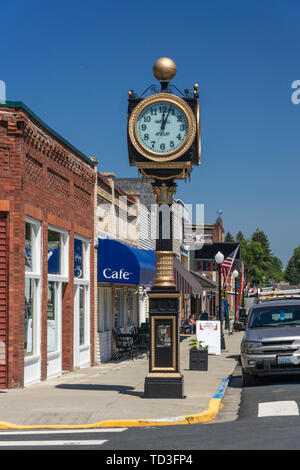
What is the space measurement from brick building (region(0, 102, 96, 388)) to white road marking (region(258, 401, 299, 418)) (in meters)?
5.25

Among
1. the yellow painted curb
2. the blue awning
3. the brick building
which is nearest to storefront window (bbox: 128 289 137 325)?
the blue awning

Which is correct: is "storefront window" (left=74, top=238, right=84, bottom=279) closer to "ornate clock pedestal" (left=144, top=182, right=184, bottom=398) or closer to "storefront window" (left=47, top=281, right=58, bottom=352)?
"storefront window" (left=47, top=281, right=58, bottom=352)

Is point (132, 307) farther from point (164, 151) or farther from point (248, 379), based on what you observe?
point (164, 151)

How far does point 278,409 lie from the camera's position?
1136 cm

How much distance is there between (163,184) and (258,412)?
172 inches

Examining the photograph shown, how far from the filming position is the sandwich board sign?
2381cm

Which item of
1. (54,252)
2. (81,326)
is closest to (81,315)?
(81,326)

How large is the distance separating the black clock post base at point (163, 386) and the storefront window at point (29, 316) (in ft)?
12.4

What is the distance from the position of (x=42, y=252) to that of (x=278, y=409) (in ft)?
23.3

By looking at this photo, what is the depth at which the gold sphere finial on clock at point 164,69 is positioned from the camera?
1316 centimetres

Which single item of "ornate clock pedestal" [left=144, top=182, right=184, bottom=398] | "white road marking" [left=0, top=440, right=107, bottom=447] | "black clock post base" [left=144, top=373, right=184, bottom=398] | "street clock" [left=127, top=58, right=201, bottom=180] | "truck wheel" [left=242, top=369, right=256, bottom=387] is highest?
"street clock" [left=127, top=58, right=201, bottom=180]

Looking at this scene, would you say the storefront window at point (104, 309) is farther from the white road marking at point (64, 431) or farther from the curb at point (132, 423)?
the white road marking at point (64, 431)

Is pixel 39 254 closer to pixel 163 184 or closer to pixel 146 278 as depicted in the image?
pixel 163 184

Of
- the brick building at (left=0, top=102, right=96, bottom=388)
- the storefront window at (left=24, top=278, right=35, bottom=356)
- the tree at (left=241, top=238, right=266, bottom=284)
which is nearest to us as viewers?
the brick building at (left=0, top=102, right=96, bottom=388)
